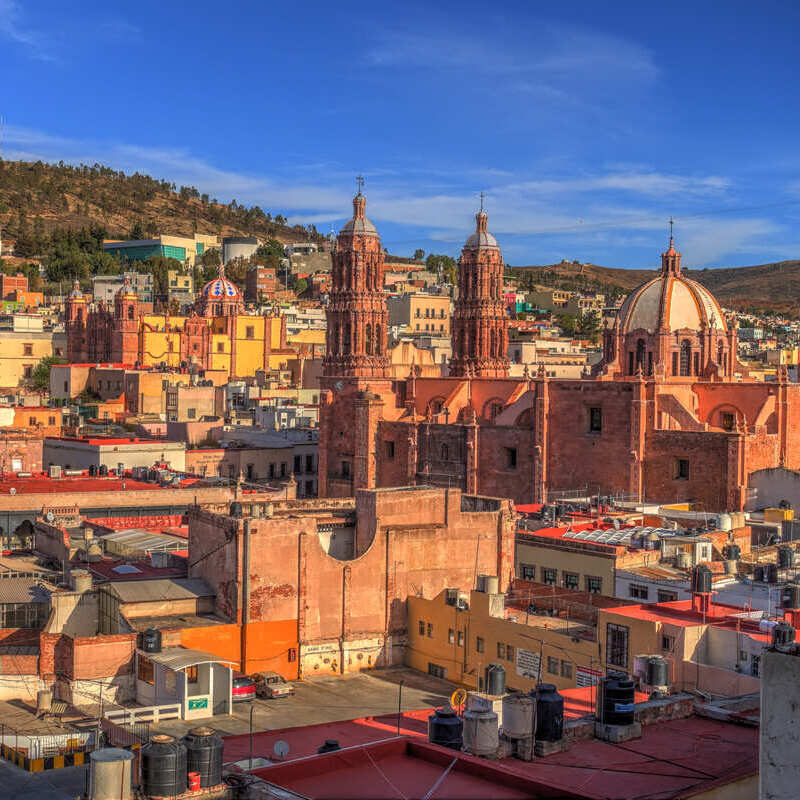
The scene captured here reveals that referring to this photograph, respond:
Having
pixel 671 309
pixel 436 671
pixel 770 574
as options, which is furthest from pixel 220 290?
pixel 770 574

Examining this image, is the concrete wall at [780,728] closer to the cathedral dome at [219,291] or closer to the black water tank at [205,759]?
the black water tank at [205,759]

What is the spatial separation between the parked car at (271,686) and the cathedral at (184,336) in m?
60.6

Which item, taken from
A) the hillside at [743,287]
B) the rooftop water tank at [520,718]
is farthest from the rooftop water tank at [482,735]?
the hillside at [743,287]

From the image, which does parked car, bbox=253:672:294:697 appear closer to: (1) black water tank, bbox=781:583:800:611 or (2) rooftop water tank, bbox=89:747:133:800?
(1) black water tank, bbox=781:583:800:611

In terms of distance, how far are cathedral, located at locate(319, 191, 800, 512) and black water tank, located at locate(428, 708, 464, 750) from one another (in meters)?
35.2

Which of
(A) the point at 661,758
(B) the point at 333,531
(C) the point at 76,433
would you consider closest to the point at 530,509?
(B) the point at 333,531

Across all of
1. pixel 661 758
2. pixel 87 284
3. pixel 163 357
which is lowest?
pixel 661 758

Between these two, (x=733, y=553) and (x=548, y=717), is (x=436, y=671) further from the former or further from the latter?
(x=548, y=717)

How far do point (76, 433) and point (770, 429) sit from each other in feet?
104

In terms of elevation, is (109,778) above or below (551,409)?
below

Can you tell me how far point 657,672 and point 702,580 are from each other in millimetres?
4927

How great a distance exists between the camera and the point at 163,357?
9331 cm

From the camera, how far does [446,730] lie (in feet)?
47.3

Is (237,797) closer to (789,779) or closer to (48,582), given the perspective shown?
(789,779)
